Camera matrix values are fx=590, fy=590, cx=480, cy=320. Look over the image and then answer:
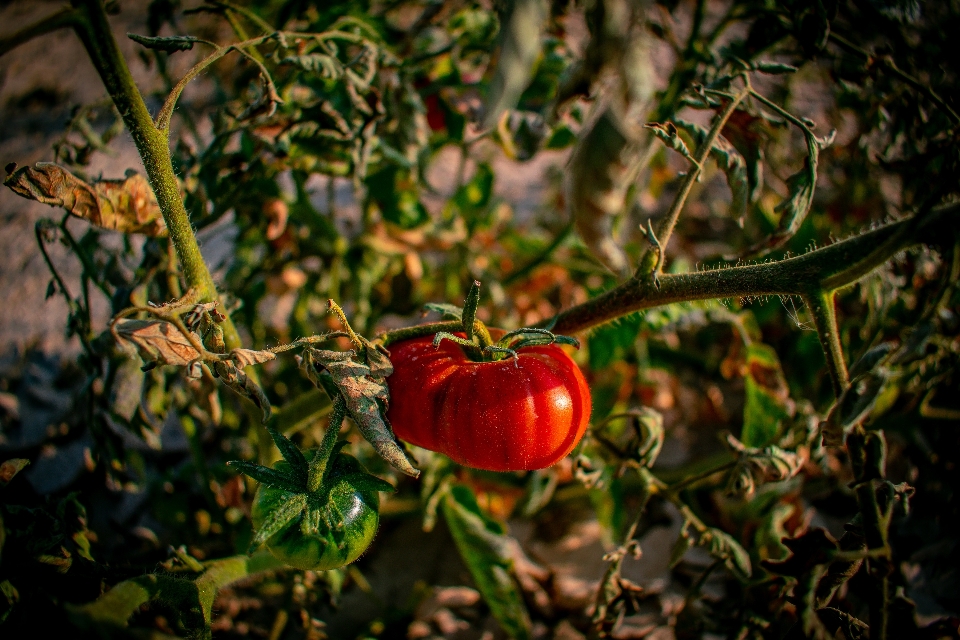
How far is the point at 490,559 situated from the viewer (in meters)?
1.13

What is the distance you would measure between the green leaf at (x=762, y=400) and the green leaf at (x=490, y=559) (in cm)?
52

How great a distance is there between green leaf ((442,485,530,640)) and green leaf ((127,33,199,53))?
879 millimetres

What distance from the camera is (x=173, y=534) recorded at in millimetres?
1402

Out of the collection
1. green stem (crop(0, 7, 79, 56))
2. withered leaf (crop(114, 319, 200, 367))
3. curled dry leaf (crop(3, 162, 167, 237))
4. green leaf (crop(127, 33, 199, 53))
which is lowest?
withered leaf (crop(114, 319, 200, 367))

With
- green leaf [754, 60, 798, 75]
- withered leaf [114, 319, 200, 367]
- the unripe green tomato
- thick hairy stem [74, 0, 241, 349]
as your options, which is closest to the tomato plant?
the unripe green tomato

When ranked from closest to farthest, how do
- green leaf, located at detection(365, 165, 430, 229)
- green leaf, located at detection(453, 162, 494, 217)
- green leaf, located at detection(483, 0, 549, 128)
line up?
green leaf, located at detection(483, 0, 549, 128)
green leaf, located at detection(365, 165, 430, 229)
green leaf, located at detection(453, 162, 494, 217)

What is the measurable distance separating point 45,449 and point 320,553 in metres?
1.22

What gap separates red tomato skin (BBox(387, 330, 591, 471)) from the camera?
741 millimetres

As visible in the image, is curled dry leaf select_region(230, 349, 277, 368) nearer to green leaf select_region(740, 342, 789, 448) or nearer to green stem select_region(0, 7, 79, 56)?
green stem select_region(0, 7, 79, 56)

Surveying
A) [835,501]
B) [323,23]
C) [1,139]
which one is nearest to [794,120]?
[323,23]

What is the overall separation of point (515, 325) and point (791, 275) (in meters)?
0.97

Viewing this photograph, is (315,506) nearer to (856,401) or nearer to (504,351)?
(504,351)

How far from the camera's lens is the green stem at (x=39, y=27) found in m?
0.62

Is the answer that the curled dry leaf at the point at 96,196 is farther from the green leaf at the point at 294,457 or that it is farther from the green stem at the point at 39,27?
the green leaf at the point at 294,457
